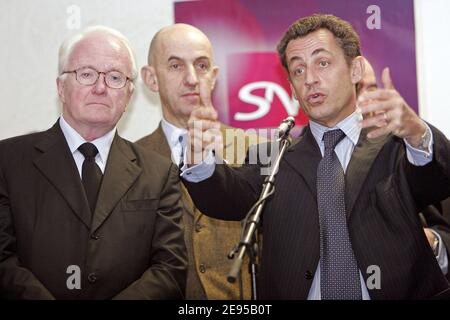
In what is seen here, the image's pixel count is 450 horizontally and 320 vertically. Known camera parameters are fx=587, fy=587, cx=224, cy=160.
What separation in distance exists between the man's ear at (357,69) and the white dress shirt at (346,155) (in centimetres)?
20

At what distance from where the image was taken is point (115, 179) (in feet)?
8.81

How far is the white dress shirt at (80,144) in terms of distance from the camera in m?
2.77

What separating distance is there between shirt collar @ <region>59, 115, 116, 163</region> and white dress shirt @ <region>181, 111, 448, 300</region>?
0.49 meters

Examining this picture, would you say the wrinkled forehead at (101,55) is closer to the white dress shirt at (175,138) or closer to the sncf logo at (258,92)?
the white dress shirt at (175,138)

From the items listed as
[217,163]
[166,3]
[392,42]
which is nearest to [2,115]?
[166,3]

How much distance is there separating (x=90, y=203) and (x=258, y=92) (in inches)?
52.7

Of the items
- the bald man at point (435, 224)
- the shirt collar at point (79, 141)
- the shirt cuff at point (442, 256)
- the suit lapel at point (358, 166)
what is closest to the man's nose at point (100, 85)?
the shirt collar at point (79, 141)

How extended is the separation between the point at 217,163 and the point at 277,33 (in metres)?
1.27

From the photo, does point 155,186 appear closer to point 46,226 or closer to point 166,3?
point 46,226

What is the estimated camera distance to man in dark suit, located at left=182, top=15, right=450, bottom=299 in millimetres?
2508

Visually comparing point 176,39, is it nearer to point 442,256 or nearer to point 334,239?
point 334,239

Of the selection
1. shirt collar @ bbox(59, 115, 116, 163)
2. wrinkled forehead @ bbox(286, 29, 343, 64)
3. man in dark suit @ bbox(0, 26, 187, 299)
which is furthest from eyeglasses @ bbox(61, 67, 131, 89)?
wrinkled forehead @ bbox(286, 29, 343, 64)

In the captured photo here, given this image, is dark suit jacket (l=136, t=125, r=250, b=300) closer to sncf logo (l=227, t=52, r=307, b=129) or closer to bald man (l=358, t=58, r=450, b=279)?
sncf logo (l=227, t=52, r=307, b=129)

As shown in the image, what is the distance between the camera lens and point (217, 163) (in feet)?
8.51
